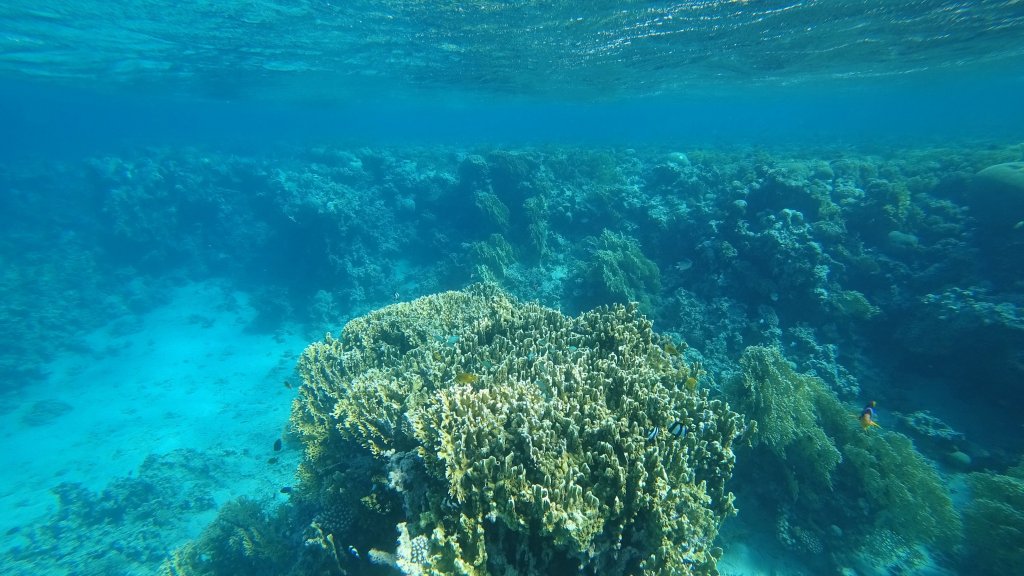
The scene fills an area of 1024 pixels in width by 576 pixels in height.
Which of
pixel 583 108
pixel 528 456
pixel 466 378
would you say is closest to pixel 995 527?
pixel 528 456

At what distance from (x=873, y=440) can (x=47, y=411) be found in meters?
27.4

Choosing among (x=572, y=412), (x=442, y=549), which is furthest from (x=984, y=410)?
(x=442, y=549)

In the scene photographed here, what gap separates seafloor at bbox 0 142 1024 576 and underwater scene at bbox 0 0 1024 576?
8 cm

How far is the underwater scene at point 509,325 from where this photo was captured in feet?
14.6

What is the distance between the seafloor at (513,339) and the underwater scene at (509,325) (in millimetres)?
84

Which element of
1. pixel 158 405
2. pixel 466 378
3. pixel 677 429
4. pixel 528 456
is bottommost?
pixel 677 429

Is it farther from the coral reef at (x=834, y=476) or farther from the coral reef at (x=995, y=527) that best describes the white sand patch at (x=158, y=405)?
the coral reef at (x=995, y=527)

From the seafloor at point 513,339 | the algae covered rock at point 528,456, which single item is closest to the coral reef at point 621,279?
the seafloor at point 513,339

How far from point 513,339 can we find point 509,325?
40cm

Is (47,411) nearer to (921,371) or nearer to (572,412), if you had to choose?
(572,412)

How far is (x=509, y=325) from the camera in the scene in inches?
269

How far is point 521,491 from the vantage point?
3.49 m

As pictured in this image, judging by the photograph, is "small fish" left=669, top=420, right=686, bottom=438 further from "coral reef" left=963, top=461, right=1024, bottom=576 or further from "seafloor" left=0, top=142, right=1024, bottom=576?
"coral reef" left=963, top=461, right=1024, bottom=576

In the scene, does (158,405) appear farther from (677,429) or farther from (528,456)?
(677,429)
